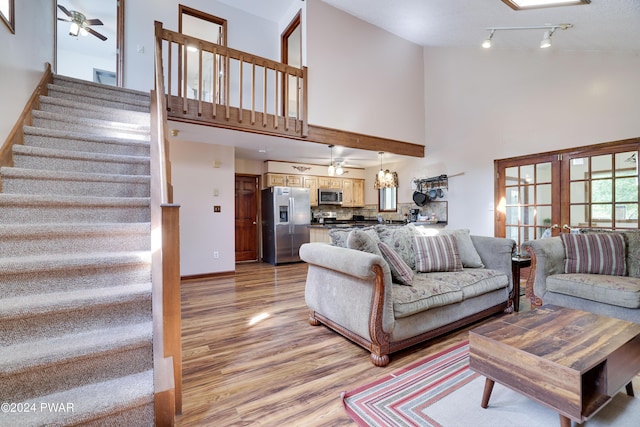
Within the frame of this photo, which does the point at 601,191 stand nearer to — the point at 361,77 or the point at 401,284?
the point at 401,284

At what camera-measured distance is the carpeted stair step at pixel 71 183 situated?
6.42 feet

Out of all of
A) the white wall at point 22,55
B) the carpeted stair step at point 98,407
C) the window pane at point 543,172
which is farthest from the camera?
the window pane at point 543,172

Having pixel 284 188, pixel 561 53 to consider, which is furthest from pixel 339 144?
pixel 561 53

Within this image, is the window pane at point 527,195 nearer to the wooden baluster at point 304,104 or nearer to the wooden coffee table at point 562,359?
the wooden coffee table at point 562,359

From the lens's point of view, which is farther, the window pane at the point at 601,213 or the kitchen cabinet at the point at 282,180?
the kitchen cabinet at the point at 282,180

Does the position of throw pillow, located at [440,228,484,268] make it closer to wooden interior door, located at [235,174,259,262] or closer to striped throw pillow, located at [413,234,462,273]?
striped throw pillow, located at [413,234,462,273]

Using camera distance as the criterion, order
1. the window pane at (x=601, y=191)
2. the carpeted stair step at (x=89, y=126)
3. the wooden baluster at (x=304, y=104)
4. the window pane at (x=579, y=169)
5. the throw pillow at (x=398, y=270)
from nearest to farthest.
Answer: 1. the throw pillow at (x=398, y=270)
2. the carpeted stair step at (x=89, y=126)
3. the window pane at (x=601, y=191)
4. the window pane at (x=579, y=169)
5. the wooden baluster at (x=304, y=104)

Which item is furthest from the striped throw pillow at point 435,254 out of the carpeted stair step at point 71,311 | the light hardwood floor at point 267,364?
the carpeted stair step at point 71,311

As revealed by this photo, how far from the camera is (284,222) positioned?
19.8 ft

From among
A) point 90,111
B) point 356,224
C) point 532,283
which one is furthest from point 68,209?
point 356,224

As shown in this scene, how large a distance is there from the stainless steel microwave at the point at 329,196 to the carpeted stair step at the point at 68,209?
488 centimetres

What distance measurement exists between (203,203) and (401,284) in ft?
12.2

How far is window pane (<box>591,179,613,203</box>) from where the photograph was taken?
141 inches

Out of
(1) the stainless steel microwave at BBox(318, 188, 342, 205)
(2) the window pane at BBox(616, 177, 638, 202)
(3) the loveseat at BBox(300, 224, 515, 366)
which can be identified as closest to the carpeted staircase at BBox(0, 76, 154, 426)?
(3) the loveseat at BBox(300, 224, 515, 366)
